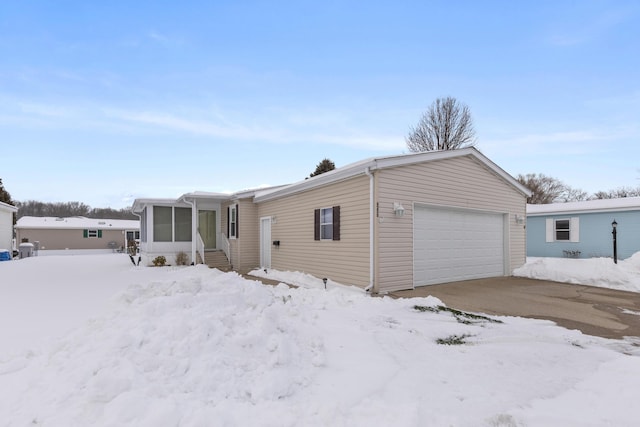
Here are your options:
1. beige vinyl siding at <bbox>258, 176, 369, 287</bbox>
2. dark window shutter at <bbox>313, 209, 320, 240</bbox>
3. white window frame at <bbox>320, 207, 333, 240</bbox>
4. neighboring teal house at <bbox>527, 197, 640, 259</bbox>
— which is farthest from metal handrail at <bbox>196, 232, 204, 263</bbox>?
neighboring teal house at <bbox>527, 197, 640, 259</bbox>

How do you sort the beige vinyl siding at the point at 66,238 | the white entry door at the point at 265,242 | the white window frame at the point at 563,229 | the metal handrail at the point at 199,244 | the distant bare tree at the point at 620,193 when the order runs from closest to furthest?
the white entry door at the point at 265,242 → the metal handrail at the point at 199,244 → the white window frame at the point at 563,229 → the beige vinyl siding at the point at 66,238 → the distant bare tree at the point at 620,193

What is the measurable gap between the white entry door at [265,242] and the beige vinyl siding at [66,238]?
23709 mm

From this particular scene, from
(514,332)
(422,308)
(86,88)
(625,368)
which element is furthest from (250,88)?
(625,368)

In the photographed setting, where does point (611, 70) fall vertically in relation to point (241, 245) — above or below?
above

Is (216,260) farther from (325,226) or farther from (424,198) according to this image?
(424,198)

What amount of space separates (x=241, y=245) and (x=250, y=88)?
627cm

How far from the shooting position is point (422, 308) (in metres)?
5.83

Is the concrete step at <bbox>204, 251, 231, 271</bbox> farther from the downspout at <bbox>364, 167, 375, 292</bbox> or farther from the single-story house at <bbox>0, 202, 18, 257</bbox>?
the single-story house at <bbox>0, 202, 18, 257</bbox>

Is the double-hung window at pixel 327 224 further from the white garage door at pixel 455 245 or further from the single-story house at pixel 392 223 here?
the white garage door at pixel 455 245

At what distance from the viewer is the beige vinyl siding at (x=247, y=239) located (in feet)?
42.5

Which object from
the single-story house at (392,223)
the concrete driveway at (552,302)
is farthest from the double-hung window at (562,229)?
the concrete driveway at (552,302)

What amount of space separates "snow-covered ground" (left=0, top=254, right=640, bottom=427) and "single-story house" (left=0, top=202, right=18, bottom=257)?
20956 millimetres

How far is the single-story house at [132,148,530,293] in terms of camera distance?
7.68m

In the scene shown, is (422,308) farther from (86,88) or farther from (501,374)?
(86,88)
